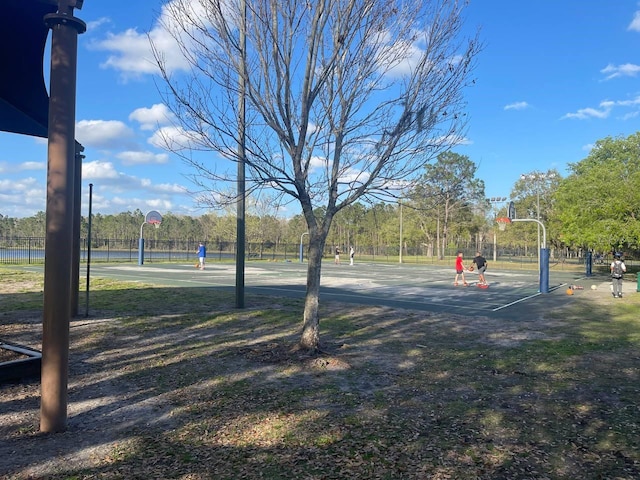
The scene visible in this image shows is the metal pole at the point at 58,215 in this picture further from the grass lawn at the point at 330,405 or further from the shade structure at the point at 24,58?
the shade structure at the point at 24,58

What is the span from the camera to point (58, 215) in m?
4.00

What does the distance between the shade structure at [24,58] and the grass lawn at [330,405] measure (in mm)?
3663

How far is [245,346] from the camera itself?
7.97 m

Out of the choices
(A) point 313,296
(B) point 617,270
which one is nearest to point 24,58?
(A) point 313,296

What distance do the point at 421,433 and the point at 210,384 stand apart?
2.69m

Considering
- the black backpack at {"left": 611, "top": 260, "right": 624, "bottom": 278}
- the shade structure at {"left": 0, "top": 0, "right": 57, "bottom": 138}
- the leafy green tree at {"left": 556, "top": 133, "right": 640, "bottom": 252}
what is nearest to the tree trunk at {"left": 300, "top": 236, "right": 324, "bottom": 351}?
the shade structure at {"left": 0, "top": 0, "right": 57, "bottom": 138}

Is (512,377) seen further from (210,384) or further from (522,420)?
(210,384)

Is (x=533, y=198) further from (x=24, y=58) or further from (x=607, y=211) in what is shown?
(x=24, y=58)

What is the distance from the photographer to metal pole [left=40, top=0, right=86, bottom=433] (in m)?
4.01

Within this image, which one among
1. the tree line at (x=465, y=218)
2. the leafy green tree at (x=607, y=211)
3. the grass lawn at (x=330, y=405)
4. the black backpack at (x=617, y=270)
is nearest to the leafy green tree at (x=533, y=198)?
the tree line at (x=465, y=218)

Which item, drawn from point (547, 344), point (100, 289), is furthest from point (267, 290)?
point (547, 344)

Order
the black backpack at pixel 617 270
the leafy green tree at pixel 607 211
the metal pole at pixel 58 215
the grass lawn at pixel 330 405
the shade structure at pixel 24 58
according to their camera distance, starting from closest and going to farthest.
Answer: the grass lawn at pixel 330 405 → the metal pole at pixel 58 215 → the shade structure at pixel 24 58 → the black backpack at pixel 617 270 → the leafy green tree at pixel 607 211

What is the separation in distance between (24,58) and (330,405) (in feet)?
18.9

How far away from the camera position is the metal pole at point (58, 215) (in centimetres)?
401
